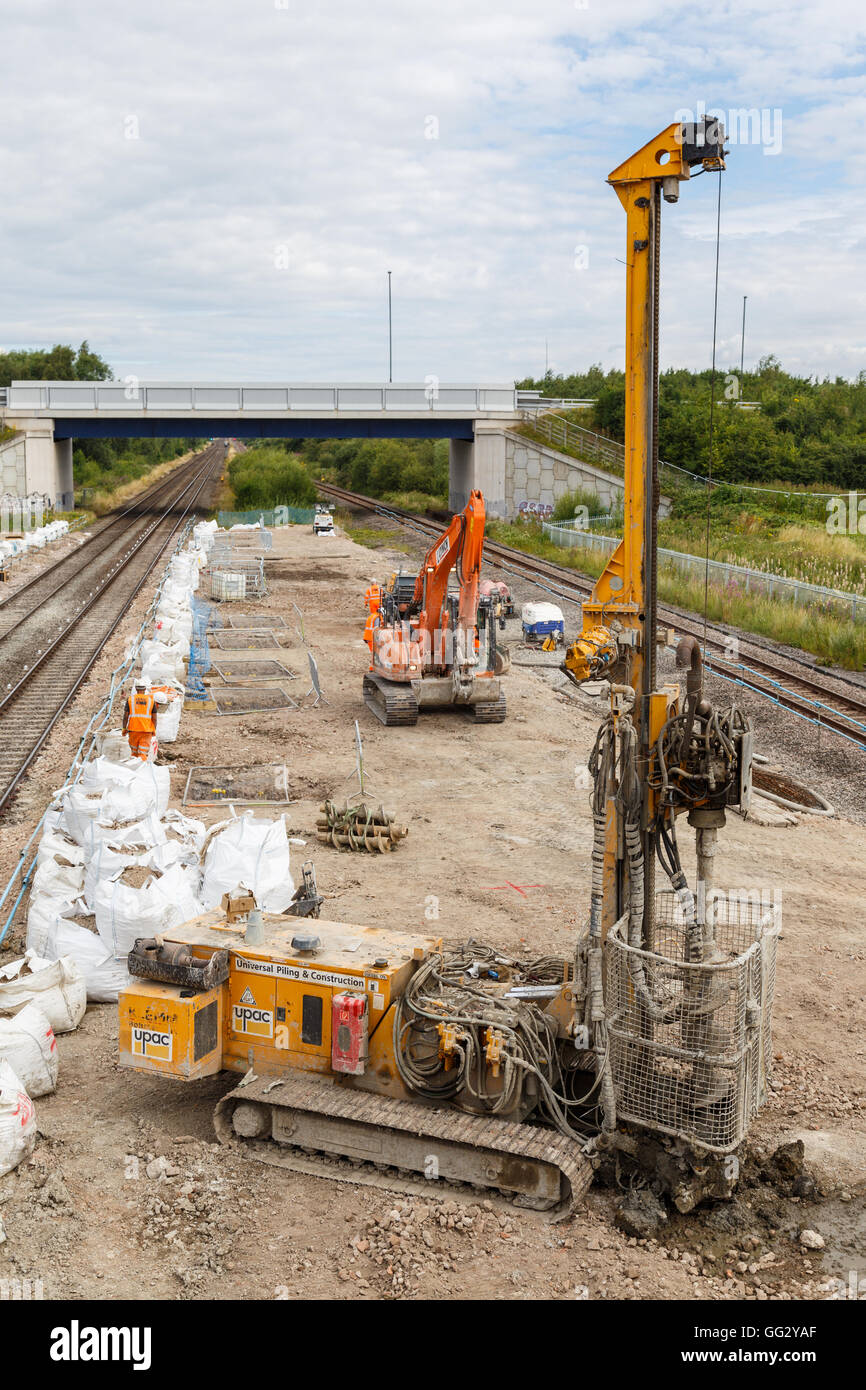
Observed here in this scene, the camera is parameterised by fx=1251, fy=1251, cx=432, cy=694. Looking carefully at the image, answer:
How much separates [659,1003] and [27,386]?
51.0 meters

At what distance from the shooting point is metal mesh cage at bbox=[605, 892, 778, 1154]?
705 cm

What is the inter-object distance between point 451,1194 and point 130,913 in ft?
12.3

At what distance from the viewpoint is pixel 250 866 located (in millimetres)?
10930

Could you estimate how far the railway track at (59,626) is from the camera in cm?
1903

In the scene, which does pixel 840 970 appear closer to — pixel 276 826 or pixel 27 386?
pixel 276 826

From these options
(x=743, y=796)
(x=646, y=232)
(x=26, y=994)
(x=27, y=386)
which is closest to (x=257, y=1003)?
(x=26, y=994)

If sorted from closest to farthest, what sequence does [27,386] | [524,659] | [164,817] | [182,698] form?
[164,817] < [182,698] < [524,659] < [27,386]

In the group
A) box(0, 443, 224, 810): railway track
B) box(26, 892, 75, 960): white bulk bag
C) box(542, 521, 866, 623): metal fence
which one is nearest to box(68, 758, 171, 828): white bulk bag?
box(26, 892, 75, 960): white bulk bag

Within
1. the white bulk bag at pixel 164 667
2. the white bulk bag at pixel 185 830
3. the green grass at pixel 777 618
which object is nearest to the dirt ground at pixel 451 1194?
the white bulk bag at pixel 185 830

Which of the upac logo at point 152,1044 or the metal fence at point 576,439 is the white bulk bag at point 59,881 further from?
the metal fence at point 576,439

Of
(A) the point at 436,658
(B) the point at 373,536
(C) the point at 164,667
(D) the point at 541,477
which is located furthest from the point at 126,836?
(D) the point at 541,477

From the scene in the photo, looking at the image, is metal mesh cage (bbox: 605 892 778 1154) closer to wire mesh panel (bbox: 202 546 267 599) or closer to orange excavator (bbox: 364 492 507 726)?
orange excavator (bbox: 364 492 507 726)

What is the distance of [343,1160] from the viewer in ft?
25.8

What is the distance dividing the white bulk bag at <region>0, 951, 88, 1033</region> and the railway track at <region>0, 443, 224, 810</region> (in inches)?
238
